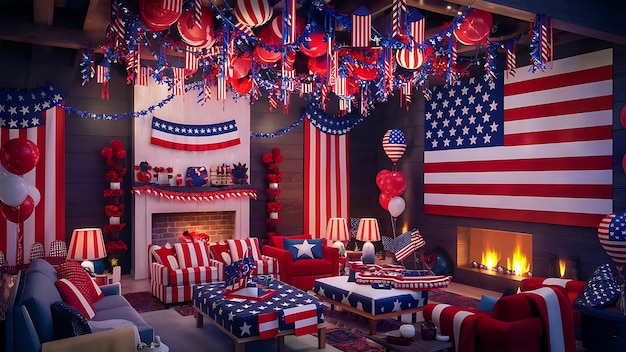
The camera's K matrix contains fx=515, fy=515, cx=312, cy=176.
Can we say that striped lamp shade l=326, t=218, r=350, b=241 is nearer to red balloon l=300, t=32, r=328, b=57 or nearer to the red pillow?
the red pillow

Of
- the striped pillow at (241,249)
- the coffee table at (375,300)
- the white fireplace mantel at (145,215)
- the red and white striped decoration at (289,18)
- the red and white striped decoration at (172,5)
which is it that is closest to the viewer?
the red and white striped decoration at (172,5)

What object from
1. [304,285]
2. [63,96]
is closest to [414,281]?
[304,285]

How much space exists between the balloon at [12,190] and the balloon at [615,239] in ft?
20.9

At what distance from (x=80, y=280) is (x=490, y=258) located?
19.5 ft

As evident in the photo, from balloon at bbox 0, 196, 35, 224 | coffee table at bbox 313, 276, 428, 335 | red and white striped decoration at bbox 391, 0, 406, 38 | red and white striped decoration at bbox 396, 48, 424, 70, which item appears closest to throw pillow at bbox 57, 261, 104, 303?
balloon at bbox 0, 196, 35, 224

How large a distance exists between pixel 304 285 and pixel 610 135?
4.34 metres

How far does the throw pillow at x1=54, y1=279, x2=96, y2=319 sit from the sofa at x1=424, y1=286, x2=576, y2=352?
299 centimetres

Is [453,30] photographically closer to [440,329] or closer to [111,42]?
[440,329]

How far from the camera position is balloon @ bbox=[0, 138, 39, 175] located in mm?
5949

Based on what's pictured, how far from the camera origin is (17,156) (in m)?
5.95

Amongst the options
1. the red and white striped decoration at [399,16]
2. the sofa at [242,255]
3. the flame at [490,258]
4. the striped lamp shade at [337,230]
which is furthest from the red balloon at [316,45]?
the flame at [490,258]

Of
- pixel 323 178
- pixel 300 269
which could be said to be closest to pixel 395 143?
pixel 323 178

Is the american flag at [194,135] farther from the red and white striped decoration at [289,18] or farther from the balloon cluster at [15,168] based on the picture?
the red and white striped decoration at [289,18]

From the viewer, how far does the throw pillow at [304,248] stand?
744 cm
